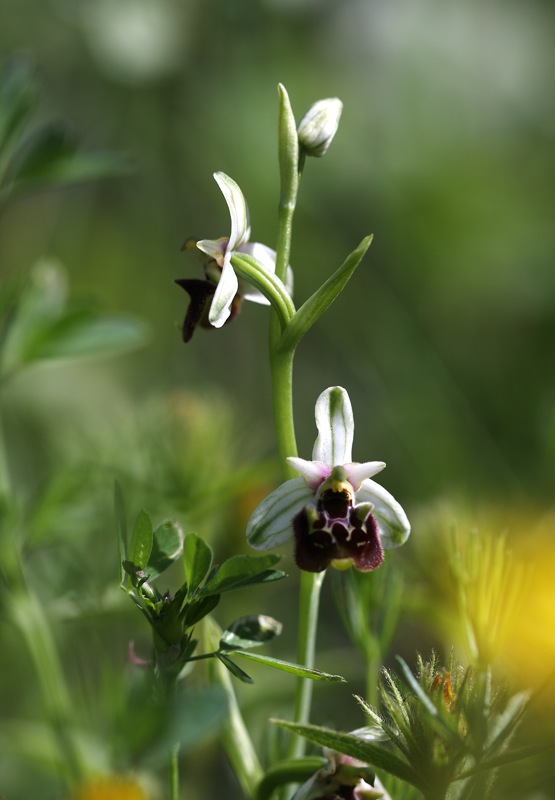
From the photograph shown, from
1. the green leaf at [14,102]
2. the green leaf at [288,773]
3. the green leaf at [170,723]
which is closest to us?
the green leaf at [170,723]

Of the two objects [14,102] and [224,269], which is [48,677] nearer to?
[224,269]

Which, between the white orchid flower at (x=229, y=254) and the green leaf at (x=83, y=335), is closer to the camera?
the white orchid flower at (x=229, y=254)

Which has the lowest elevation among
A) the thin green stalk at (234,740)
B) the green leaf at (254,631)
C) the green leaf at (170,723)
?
the thin green stalk at (234,740)

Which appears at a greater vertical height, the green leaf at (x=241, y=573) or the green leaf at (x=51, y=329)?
the green leaf at (x=51, y=329)

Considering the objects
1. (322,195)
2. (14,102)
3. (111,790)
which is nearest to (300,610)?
(111,790)

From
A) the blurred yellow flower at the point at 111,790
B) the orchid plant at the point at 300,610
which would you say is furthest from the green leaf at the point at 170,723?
the blurred yellow flower at the point at 111,790

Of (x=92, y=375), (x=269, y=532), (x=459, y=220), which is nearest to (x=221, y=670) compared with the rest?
(x=269, y=532)

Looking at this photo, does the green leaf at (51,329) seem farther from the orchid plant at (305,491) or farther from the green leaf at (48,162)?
the orchid plant at (305,491)
